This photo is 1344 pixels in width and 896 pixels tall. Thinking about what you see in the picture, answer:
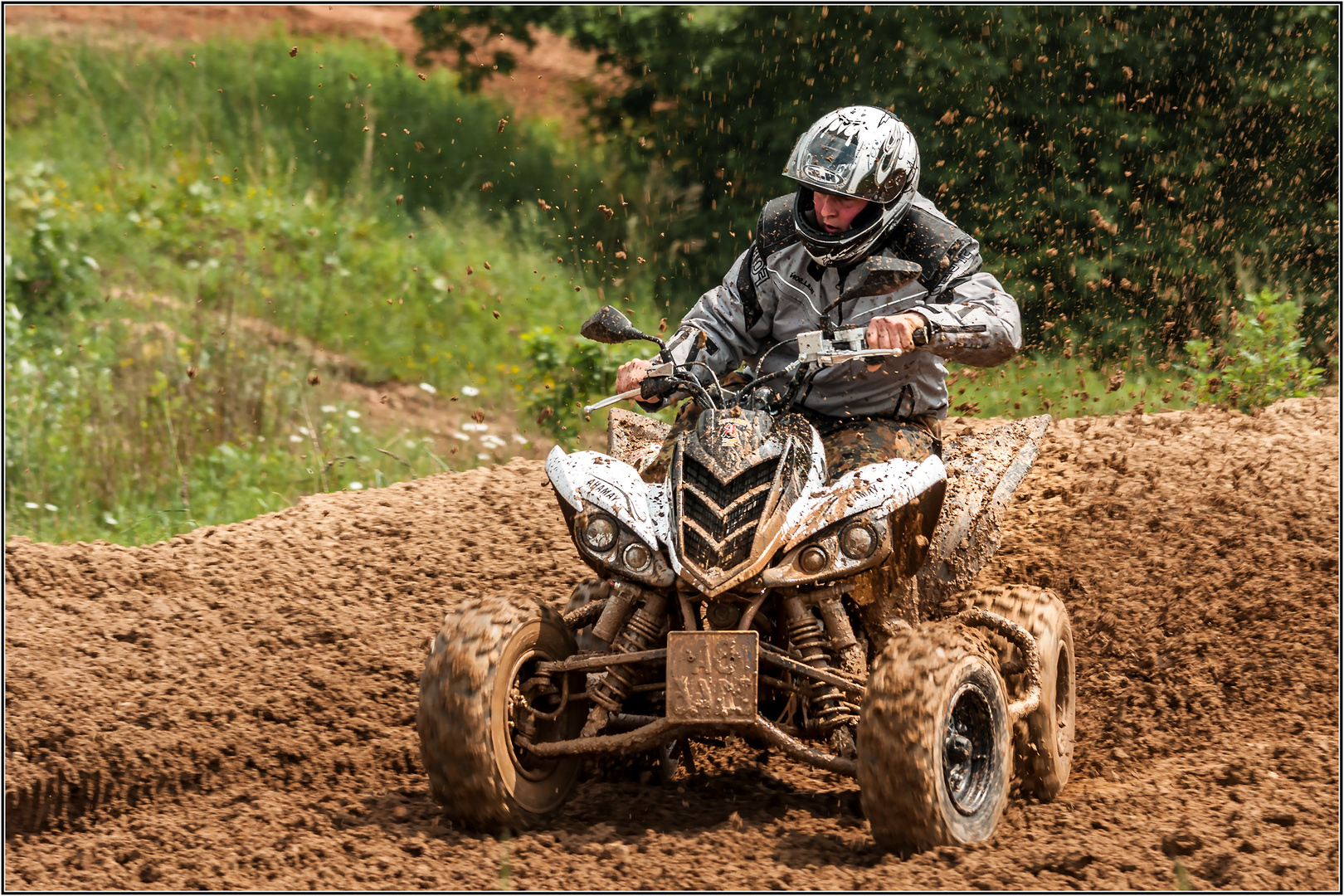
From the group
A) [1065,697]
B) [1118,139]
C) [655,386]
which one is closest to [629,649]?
[655,386]

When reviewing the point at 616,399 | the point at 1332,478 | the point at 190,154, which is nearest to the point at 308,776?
the point at 616,399

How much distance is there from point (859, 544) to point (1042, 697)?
3.22 feet

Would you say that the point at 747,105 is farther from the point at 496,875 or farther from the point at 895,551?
the point at 496,875

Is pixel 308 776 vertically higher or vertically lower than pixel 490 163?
lower

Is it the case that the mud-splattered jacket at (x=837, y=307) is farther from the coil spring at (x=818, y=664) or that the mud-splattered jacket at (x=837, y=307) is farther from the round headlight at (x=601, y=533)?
the coil spring at (x=818, y=664)

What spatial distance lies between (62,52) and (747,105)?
304 inches

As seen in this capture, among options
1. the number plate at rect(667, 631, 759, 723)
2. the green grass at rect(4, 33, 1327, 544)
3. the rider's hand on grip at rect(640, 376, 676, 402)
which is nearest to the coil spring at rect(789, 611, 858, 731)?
the number plate at rect(667, 631, 759, 723)

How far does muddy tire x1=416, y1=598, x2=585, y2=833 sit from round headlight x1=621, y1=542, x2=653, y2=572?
31 cm

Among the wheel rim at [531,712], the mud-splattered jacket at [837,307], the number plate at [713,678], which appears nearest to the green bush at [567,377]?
the mud-splattered jacket at [837,307]

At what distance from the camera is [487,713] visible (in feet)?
13.1

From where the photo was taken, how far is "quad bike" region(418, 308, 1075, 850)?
395cm

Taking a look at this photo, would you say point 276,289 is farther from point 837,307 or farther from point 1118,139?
point 837,307

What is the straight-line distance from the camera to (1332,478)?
271 inches

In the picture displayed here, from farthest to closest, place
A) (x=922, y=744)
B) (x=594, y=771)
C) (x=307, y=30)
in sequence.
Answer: (x=307, y=30) → (x=594, y=771) → (x=922, y=744)
